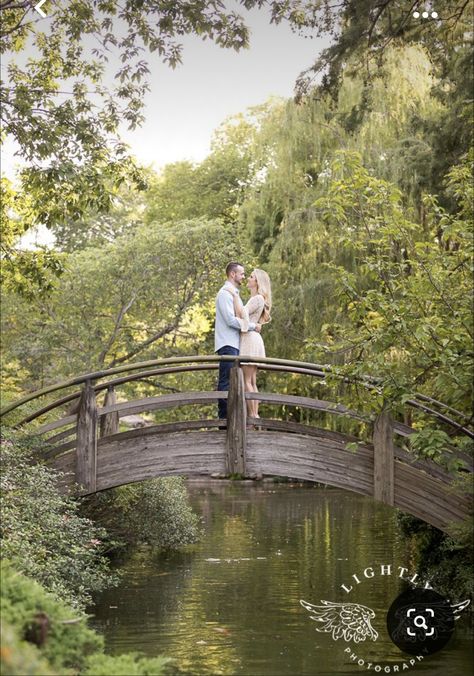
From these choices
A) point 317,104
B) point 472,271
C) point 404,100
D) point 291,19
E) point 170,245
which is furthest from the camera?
point 170,245

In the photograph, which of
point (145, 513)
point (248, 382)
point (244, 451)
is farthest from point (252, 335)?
point (145, 513)

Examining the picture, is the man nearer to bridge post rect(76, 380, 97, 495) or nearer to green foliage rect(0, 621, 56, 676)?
bridge post rect(76, 380, 97, 495)

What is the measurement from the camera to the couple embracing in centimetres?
1279

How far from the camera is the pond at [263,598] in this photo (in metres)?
9.74

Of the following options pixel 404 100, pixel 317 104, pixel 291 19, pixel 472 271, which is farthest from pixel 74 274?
pixel 472 271

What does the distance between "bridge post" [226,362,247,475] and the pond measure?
59.7 inches

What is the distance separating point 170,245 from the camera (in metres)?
26.5

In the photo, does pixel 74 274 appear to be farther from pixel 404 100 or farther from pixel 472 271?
pixel 472 271

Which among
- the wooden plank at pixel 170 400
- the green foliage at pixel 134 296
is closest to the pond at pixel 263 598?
the wooden plank at pixel 170 400

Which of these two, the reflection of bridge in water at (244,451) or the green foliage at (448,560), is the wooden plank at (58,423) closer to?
A: the reflection of bridge in water at (244,451)

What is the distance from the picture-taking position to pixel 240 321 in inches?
509

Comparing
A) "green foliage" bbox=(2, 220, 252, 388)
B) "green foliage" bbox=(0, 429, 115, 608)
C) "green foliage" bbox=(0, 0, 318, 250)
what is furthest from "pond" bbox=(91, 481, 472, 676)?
"green foliage" bbox=(2, 220, 252, 388)

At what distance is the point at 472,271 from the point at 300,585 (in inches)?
200

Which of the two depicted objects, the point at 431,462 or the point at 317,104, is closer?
the point at 431,462
